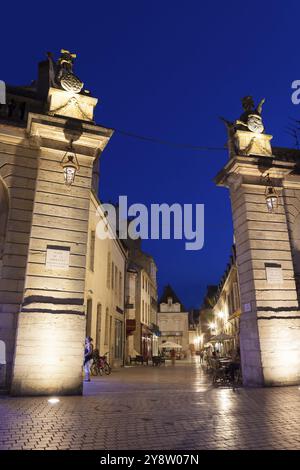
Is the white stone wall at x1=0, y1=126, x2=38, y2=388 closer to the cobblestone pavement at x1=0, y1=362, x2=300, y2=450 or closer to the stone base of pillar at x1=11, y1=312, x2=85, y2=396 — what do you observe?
the stone base of pillar at x1=11, y1=312, x2=85, y2=396

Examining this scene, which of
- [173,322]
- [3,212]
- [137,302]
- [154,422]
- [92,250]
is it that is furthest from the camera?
[173,322]

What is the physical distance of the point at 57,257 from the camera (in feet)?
28.0

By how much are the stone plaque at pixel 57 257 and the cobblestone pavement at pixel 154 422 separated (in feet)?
9.65

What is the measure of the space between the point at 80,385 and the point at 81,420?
106 inches

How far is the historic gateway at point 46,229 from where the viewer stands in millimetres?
7699

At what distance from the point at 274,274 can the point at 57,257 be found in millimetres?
6068

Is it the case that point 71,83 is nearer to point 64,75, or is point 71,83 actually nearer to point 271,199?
point 64,75

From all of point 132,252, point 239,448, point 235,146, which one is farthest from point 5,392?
point 132,252

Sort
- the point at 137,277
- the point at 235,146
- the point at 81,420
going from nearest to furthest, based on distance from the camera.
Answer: the point at 81,420 → the point at 235,146 → the point at 137,277

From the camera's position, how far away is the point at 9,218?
871 cm

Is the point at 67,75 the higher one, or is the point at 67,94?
the point at 67,75

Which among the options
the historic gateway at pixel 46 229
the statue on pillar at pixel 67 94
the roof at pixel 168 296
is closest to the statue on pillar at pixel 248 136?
the historic gateway at pixel 46 229

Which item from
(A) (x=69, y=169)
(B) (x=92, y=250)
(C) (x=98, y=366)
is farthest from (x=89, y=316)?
(A) (x=69, y=169)

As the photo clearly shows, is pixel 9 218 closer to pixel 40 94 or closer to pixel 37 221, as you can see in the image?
pixel 37 221
